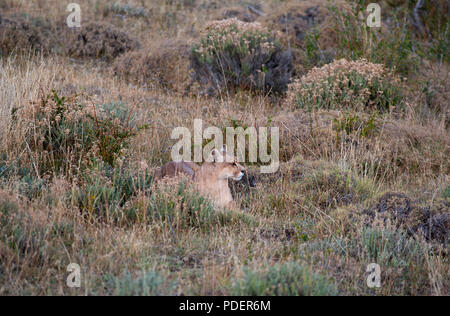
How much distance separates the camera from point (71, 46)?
47.1 ft

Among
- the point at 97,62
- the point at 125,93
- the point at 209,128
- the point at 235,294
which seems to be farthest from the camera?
the point at 97,62

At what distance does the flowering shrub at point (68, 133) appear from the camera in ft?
24.7

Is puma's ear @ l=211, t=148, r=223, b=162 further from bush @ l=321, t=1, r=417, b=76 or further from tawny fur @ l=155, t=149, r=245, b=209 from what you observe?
bush @ l=321, t=1, r=417, b=76

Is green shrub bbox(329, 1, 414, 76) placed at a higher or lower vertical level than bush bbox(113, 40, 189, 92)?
higher

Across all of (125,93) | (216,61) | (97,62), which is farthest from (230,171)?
(97,62)

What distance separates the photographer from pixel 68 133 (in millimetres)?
7852

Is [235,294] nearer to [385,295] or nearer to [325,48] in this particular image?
[385,295]

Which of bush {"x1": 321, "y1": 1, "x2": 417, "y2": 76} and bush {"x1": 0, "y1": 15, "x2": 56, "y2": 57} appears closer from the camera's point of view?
bush {"x1": 321, "y1": 1, "x2": 417, "y2": 76}

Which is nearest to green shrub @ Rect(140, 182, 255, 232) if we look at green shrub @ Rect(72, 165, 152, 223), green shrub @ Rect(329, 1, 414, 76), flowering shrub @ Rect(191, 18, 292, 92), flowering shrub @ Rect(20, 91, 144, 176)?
green shrub @ Rect(72, 165, 152, 223)

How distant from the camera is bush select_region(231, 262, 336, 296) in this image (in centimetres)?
441

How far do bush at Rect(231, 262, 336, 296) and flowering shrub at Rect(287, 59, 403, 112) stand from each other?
18.3ft

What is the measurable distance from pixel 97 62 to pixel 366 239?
34.4 feet

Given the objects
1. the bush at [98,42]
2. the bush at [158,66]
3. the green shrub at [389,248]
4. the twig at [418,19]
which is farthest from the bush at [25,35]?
the twig at [418,19]

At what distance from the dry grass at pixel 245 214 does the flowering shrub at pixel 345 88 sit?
11.9 inches
